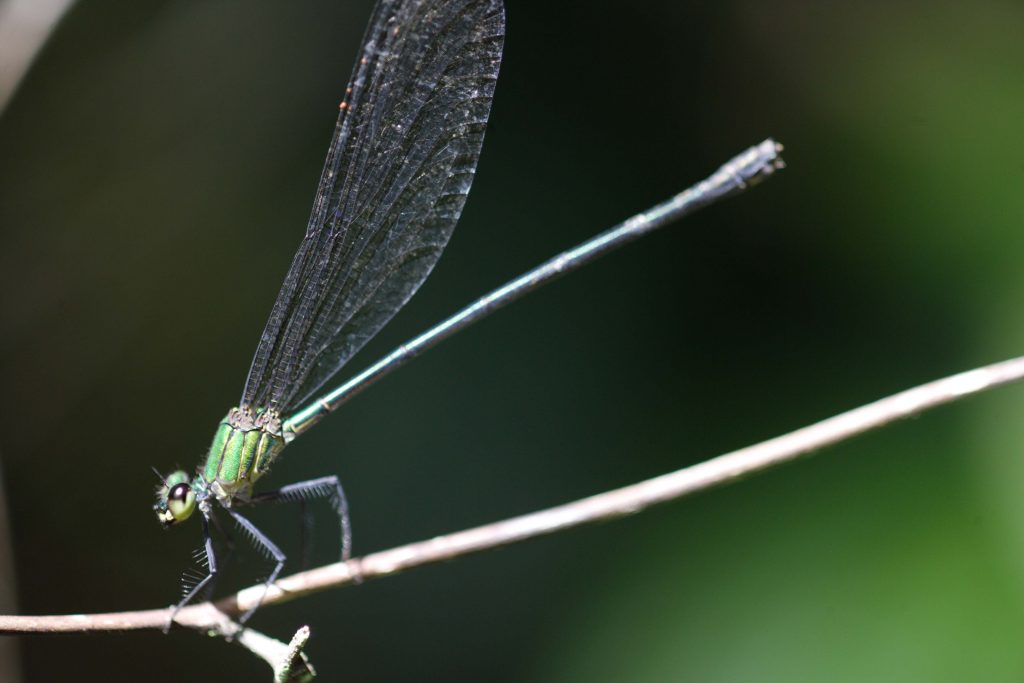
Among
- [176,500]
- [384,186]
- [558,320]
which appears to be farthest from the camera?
[558,320]

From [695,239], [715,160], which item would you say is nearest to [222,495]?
[695,239]

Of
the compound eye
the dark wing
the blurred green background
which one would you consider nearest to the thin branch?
the compound eye

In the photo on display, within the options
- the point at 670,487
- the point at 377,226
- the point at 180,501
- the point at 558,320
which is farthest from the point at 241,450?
the point at 558,320

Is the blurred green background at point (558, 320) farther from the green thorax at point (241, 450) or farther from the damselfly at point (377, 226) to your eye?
the green thorax at point (241, 450)

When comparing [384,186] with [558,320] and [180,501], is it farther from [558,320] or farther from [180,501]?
[558,320]

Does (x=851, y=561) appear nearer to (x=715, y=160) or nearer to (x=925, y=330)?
(x=925, y=330)

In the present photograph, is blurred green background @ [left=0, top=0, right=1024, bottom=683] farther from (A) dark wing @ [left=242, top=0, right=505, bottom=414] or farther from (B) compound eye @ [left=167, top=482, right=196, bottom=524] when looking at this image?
(B) compound eye @ [left=167, top=482, right=196, bottom=524]

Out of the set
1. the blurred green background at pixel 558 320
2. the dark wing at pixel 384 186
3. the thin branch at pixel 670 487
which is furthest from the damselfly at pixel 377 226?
the blurred green background at pixel 558 320
